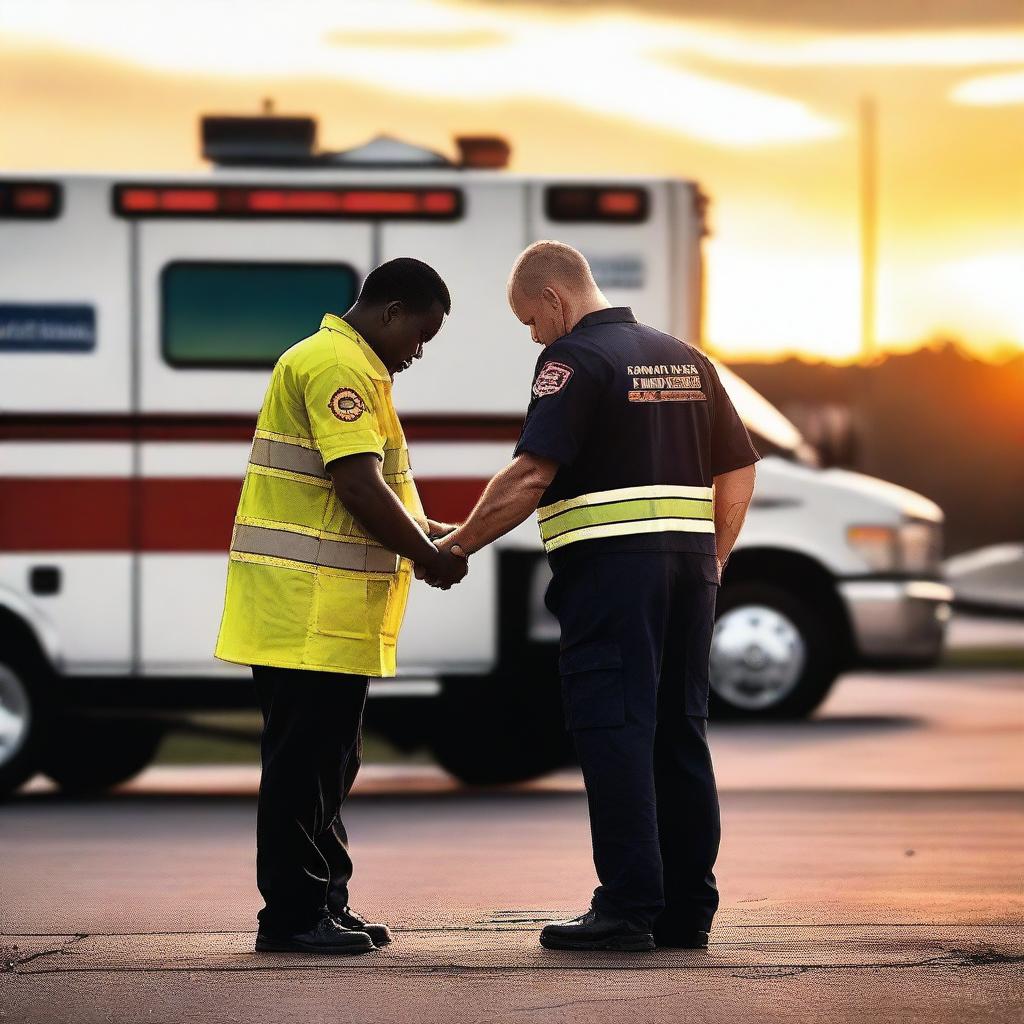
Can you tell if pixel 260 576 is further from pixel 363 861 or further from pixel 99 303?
pixel 99 303

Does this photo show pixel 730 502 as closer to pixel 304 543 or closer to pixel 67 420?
pixel 304 543

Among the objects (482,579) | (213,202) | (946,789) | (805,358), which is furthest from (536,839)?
(805,358)

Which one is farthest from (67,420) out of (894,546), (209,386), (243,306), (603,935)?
(894,546)

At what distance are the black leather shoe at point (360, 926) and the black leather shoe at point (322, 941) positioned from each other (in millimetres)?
90

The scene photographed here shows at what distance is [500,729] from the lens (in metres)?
10.5

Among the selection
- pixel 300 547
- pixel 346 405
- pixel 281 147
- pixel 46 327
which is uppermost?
pixel 281 147

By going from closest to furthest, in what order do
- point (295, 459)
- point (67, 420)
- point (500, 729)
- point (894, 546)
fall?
point (295, 459)
point (67, 420)
point (500, 729)
point (894, 546)

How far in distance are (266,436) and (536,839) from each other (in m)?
3.15

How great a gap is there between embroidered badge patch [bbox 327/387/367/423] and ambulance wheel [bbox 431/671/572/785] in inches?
168

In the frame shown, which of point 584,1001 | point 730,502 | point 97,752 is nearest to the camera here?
point 584,1001

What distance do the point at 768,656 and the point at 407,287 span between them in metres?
7.37

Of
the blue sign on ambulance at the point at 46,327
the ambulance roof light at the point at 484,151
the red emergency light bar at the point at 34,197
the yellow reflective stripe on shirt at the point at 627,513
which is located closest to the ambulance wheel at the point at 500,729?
the blue sign on ambulance at the point at 46,327

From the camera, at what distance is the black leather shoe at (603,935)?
5969 mm

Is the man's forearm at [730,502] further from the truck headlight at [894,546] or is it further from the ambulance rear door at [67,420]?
the truck headlight at [894,546]
